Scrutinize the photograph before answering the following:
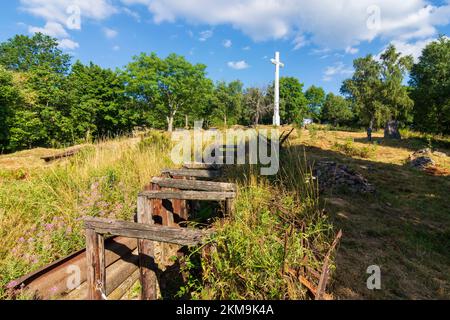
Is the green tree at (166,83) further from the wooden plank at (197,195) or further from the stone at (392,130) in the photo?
the wooden plank at (197,195)

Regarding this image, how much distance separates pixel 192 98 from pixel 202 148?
23.6 m

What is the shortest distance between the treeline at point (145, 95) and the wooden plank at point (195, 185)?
23.9 ft

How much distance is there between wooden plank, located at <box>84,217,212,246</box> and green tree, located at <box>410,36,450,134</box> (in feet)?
78.5

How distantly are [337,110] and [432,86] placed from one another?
2849 centimetres

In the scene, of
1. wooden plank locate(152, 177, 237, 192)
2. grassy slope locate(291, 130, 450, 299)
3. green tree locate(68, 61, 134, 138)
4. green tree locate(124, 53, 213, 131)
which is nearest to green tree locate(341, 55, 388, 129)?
grassy slope locate(291, 130, 450, 299)

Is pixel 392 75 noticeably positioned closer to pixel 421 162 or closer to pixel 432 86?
pixel 421 162

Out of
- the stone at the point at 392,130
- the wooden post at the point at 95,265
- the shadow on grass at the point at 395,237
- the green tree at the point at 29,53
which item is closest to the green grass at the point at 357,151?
the shadow on grass at the point at 395,237

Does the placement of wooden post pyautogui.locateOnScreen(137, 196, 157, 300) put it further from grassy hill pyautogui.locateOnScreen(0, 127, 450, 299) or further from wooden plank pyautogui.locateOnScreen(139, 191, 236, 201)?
wooden plank pyautogui.locateOnScreen(139, 191, 236, 201)

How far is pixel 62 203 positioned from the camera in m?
3.38

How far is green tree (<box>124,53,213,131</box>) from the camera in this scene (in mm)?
26125

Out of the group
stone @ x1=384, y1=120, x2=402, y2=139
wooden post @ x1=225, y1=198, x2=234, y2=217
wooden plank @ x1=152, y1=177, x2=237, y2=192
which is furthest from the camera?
stone @ x1=384, y1=120, x2=402, y2=139

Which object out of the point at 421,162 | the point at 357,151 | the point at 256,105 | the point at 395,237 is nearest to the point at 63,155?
the point at 395,237

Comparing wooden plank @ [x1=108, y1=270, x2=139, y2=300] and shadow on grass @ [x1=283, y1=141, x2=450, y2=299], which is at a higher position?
shadow on grass @ [x1=283, y1=141, x2=450, y2=299]

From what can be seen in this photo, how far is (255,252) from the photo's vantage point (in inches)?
76.4
